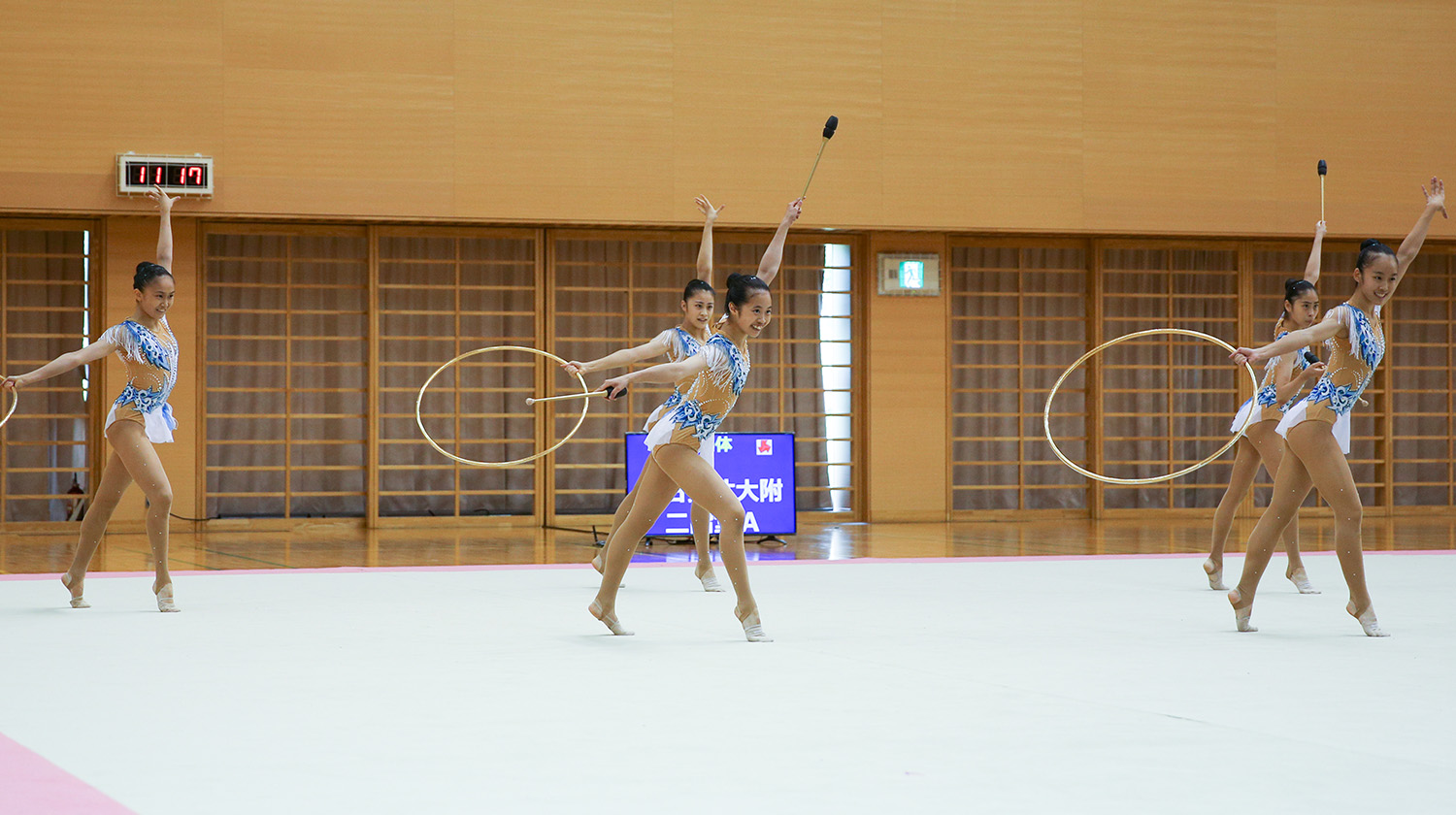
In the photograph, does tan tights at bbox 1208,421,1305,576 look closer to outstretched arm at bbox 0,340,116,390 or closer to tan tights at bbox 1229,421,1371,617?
tan tights at bbox 1229,421,1371,617

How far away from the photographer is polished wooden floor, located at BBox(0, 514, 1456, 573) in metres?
8.45

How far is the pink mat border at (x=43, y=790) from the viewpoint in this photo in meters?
2.64

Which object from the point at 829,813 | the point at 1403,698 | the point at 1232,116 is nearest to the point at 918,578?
the point at 1403,698

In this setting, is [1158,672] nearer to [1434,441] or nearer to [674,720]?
[674,720]

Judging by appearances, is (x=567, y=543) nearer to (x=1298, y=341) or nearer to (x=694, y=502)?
(x=694, y=502)

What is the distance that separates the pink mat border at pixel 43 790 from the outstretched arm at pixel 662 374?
1911 mm

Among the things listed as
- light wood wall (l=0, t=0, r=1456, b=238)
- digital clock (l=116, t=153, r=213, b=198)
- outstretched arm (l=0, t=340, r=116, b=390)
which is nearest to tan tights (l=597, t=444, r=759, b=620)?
outstretched arm (l=0, t=340, r=116, b=390)

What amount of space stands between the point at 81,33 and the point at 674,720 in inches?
343

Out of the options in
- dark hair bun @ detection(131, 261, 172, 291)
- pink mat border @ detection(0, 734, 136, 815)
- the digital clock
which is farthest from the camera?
the digital clock

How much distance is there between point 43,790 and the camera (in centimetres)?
279

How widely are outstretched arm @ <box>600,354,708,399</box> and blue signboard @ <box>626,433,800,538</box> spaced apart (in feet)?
15.0

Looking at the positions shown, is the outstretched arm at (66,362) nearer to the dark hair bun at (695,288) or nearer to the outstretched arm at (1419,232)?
the dark hair bun at (695,288)

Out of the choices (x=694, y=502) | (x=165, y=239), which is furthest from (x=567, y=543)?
(x=694, y=502)

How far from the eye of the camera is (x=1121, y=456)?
1239cm
